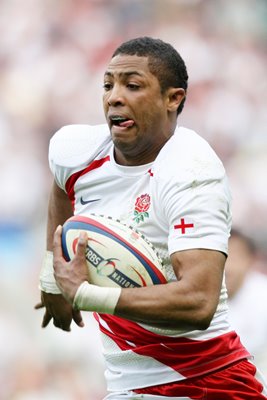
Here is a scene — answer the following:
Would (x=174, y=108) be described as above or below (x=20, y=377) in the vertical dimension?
above

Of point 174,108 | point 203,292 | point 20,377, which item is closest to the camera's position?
point 203,292

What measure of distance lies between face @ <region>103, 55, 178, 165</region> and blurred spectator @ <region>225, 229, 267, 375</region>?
2621 mm

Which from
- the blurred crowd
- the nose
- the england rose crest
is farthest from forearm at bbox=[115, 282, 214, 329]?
the blurred crowd

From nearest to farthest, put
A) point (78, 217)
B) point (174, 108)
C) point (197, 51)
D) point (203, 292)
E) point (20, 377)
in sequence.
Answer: point (203, 292)
point (78, 217)
point (174, 108)
point (20, 377)
point (197, 51)

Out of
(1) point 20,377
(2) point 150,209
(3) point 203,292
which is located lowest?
(1) point 20,377

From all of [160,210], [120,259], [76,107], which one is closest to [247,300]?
[76,107]

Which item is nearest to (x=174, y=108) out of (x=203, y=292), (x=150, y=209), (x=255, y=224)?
(x=150, y=209)

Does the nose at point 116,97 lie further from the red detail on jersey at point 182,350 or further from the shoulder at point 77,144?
the red detail on jersey at point 182,350

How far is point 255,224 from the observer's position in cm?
679

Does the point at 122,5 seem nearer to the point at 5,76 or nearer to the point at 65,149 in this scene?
the point at 5,76

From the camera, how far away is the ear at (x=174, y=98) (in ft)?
12.7

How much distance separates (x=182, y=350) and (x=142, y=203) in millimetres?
654

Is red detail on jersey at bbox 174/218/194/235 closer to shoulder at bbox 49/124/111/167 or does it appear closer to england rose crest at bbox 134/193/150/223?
england rose crest at bbox 134/193/150/223

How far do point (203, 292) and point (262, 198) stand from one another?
369 cm
